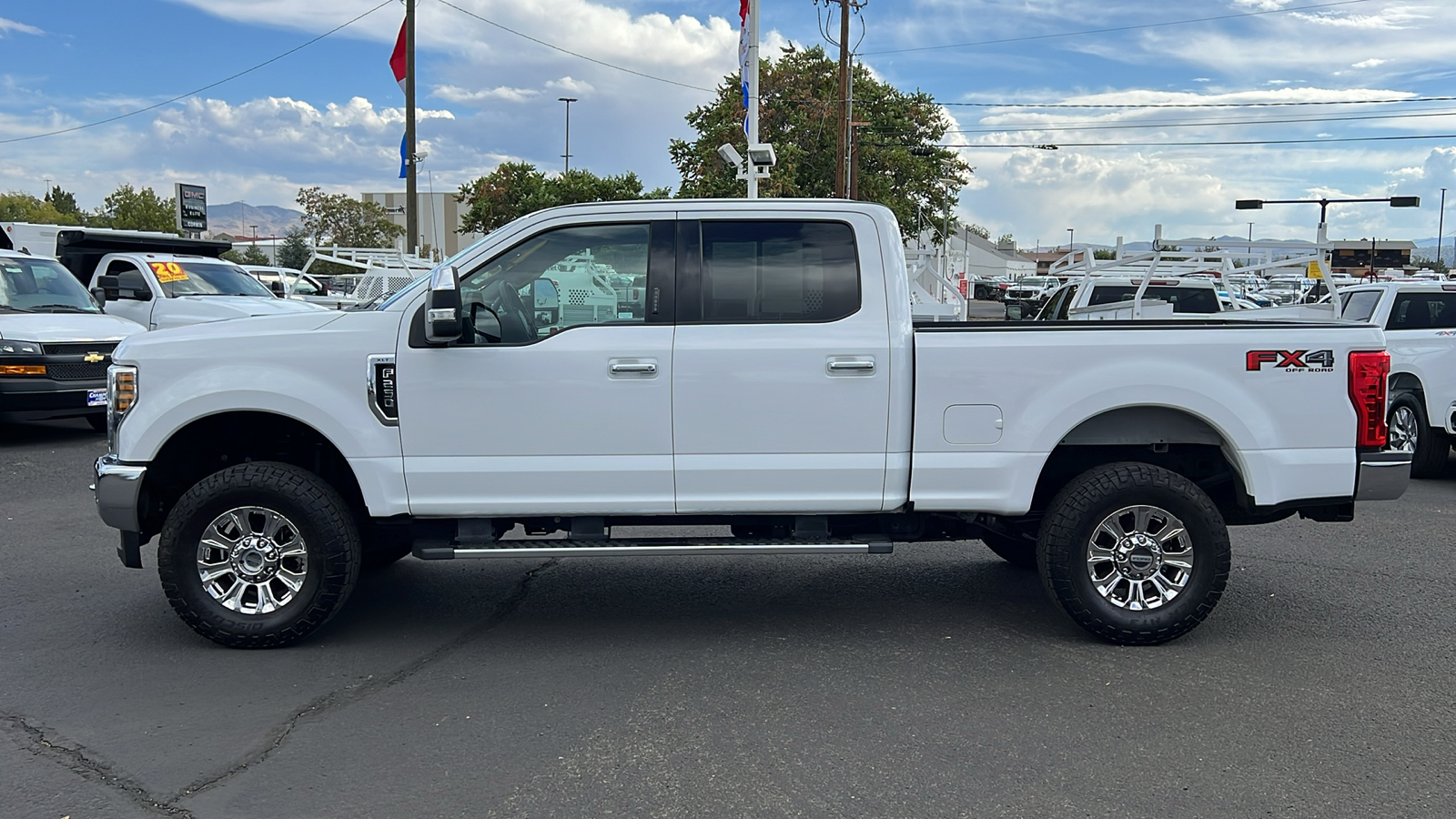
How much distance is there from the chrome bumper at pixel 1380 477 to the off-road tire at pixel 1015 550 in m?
1.75

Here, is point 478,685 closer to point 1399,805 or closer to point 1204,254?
point 1399,805

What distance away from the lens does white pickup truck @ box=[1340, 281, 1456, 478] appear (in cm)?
1007

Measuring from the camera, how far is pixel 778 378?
201 inches

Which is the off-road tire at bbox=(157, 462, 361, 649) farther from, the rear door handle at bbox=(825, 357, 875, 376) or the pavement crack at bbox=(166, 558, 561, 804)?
the rear door handle at bbox=(825, 357, 875, 376)

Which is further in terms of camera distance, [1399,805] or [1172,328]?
[1172,328]

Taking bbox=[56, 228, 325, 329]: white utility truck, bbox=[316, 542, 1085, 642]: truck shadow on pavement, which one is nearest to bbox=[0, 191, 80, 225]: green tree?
bbox=[56, 228, 325, 329]: white utility truck

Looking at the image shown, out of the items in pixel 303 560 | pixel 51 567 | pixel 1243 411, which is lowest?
pixel 51 567

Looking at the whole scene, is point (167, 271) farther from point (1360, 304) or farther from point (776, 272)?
point (1360, 304)

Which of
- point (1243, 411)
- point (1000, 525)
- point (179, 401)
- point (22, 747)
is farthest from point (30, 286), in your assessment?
point (1243, 411)

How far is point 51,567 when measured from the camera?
6746mm

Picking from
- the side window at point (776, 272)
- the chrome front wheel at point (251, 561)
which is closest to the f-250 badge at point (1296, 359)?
the side window at point (776, 272)

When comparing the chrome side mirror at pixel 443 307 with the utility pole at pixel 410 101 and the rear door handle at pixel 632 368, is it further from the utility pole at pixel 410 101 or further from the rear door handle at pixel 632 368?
the utility pole at pixel 410 101

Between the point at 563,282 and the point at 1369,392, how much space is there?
389 centimetres

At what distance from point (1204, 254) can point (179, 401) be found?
9973 millimetres
